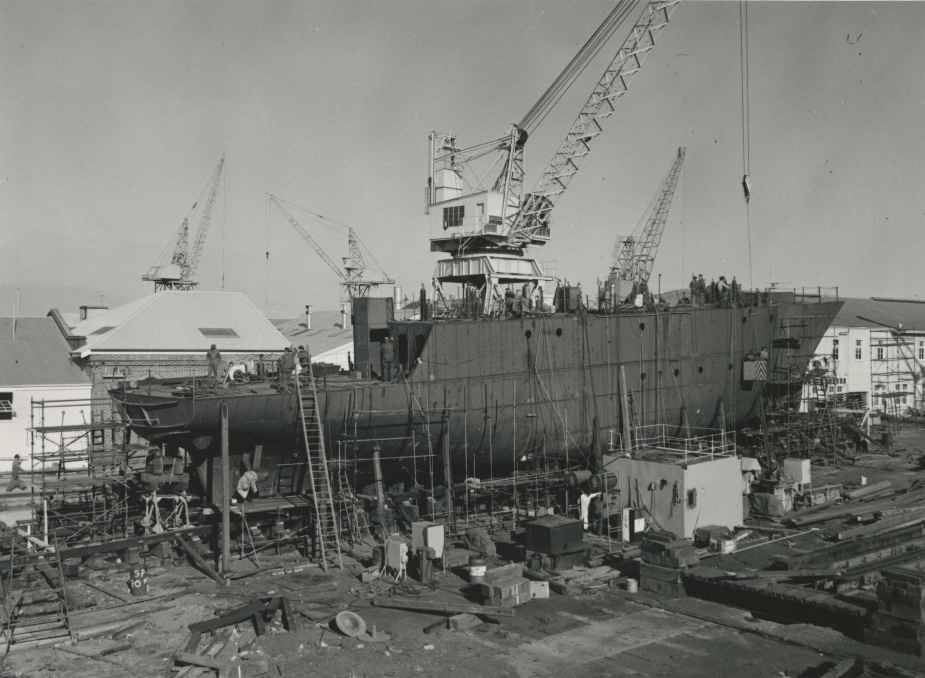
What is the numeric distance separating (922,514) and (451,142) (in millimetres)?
21605

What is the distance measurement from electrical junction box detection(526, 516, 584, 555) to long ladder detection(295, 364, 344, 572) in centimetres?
470

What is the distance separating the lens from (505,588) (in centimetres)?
1598

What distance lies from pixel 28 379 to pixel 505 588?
2899 centimetres

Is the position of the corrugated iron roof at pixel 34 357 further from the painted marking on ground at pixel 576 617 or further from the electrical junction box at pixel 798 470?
the electrical junction box at pixel 798 470

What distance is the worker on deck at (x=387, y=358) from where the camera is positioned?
24.3m

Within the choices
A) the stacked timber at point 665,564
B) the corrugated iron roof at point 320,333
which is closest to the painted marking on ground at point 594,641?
the stacked timber at point 665,564

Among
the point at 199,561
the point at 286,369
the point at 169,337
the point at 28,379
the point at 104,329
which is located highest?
the point at 104,329

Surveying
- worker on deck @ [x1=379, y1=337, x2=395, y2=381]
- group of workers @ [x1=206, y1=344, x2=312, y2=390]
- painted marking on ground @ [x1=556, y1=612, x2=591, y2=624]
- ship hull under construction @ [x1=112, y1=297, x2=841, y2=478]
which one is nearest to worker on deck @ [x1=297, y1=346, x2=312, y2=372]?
group of workers @ [x1=206, y1=344, x2=312, y2=390]

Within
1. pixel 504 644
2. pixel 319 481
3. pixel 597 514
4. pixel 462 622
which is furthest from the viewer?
pixel 319 481

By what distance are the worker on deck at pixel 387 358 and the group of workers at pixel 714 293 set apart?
14.5 m

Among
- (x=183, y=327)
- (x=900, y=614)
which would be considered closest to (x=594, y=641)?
(x=900, y=614)

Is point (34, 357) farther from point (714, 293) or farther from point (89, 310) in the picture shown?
point (714, 293)

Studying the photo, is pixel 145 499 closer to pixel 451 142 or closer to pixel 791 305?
pixel 451 142

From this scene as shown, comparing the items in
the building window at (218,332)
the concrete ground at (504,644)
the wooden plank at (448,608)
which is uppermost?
the building window at (218,332)
